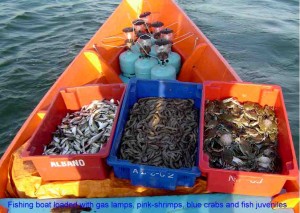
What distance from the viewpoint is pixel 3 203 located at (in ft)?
10.9

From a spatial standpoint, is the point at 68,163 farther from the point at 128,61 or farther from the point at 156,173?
the point at 128,61

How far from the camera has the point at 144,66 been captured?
546cm

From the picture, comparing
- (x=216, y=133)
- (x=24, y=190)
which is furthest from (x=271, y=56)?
(x=24, y=190)

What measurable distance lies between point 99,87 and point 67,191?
62.4 inches

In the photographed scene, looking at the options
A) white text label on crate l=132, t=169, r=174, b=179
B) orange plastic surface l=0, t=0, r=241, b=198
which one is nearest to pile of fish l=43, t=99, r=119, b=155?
orange plastic surface l=0, t=0, r=241, b=198

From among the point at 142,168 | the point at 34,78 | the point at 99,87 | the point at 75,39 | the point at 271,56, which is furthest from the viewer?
the point at 75,39

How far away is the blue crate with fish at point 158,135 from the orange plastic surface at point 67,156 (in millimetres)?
184

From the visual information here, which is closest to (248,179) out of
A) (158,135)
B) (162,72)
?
(158,135)

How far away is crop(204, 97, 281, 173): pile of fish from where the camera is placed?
3.35 metres

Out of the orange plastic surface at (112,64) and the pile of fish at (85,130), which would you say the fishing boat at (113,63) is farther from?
the pile of fish at (85,130)

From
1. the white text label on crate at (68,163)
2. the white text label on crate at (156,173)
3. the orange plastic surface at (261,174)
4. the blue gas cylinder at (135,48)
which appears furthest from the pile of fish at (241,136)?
the blue gas cylinder at (135,48)

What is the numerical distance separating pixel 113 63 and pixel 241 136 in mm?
3607

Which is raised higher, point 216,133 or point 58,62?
point 216,133

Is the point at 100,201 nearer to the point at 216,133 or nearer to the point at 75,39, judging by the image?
the point at 216,133
